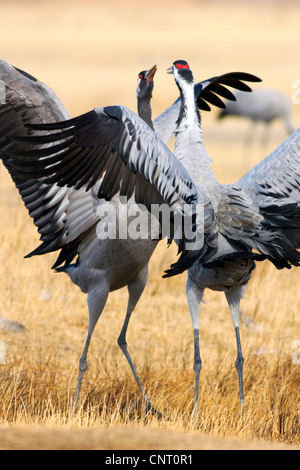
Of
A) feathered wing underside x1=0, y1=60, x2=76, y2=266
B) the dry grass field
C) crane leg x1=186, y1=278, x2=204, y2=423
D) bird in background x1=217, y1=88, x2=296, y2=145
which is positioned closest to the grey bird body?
crane leg x1=186, y1=278, x2=204, y2=423

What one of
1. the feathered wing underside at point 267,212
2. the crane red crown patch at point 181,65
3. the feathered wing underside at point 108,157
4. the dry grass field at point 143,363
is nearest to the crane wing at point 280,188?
the feathered wing underside at point 267,212

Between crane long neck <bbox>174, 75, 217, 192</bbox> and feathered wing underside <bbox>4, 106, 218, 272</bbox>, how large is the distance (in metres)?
0.42

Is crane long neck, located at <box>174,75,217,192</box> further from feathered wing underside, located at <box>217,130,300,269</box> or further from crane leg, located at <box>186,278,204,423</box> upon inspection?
crane leg, located at <box>186,278,204,423</box>

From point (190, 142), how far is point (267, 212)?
0.63 metres

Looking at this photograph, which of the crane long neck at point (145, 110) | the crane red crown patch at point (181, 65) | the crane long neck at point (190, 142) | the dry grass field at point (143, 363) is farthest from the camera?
the crane long neck at point (145, 110)

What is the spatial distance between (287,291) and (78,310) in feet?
6.79

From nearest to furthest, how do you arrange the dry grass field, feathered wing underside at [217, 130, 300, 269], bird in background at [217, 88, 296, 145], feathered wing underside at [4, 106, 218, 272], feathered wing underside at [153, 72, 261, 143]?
the dry grass field
feathered wing underside at [4, 106, 218, 272]
feathered wing underside at [217, 130, 300, 269]
feathered wing underside at [153, 72, 261, 143]
bird in background at [217, 88, 296, 145]

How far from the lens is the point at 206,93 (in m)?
6.28

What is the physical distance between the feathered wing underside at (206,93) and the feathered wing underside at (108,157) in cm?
92

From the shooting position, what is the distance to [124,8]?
71312mm

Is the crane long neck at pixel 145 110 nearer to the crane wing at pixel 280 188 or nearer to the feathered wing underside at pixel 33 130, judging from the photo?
the feathered wing underside at pixel 33 130

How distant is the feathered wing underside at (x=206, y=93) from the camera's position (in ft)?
18.8

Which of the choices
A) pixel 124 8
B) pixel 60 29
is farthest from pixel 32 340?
pixel 124 8

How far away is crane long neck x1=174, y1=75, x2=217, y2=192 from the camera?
5.00 meters
